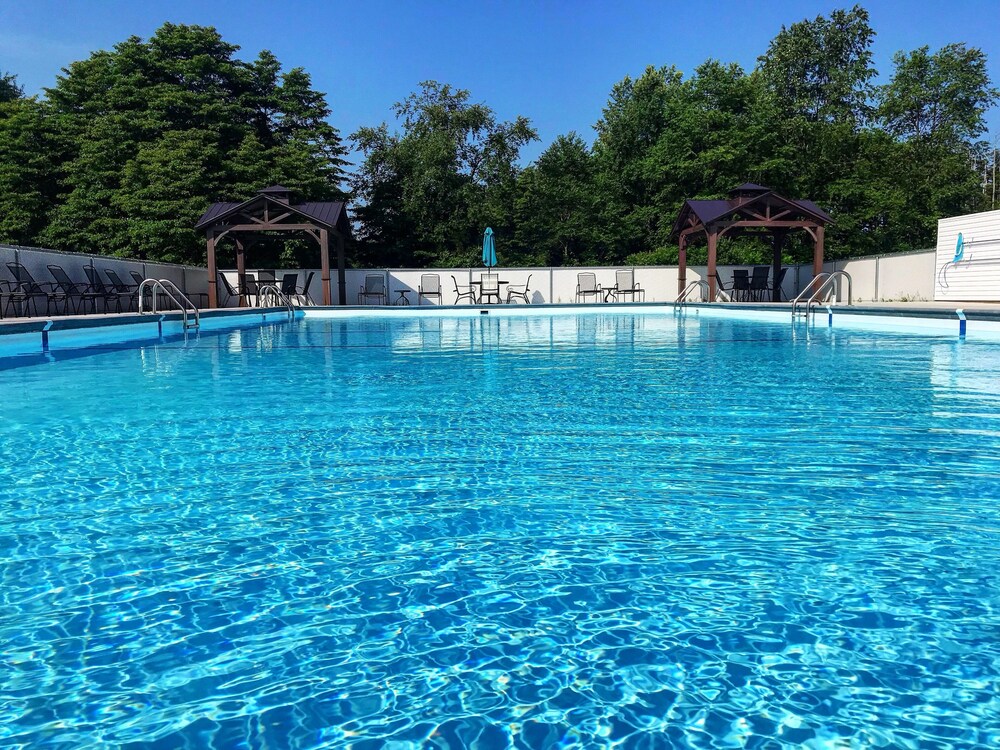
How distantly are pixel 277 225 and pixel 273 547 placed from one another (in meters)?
19.2

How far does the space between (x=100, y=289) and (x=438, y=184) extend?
56.0 feet

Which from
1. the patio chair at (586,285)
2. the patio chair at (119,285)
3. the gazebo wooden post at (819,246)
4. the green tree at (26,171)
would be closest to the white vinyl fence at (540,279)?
the patio chair at (586,285)

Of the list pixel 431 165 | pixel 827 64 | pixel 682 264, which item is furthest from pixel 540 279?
pixel 827 64

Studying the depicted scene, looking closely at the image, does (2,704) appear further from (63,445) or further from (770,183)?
(770,183)

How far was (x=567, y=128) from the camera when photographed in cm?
3350

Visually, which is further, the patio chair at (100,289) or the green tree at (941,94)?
the green tree at (941,94)

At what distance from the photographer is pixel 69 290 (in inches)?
573

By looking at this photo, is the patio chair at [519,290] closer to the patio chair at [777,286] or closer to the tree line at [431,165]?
the tree line at [431,165]

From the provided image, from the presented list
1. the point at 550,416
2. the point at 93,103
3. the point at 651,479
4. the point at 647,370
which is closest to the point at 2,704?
the point at 651,479

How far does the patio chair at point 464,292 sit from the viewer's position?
2367 cm

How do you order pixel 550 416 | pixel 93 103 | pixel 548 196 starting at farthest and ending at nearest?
→ pixel 548 196 → pixel 93 103 → pixel 550 416

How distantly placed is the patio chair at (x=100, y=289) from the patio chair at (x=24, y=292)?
3.25 ft

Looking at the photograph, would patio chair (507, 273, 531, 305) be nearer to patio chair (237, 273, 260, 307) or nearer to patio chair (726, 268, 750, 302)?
patio chair (726, 268, 750, 302)

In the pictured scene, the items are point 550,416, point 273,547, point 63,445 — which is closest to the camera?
point 273,547
